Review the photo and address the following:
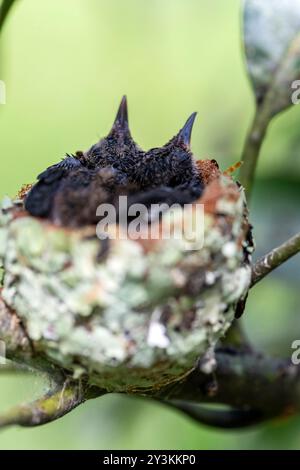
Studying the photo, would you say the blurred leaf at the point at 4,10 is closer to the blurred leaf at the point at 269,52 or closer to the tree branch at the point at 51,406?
the blurred leaf at the point at 269,52

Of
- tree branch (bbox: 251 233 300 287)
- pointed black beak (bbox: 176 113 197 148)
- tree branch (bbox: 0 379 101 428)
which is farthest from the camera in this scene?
pointed black beak (bbox: 176 113 197 148)

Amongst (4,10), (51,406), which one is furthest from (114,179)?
(51,406)

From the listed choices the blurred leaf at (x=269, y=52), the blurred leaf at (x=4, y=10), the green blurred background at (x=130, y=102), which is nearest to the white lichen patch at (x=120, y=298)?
the blurred leaf at (x=4, y=10)

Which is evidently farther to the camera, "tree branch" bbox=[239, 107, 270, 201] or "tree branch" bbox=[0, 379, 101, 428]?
"tree branch" bbox=[239, 107, 270, 201]

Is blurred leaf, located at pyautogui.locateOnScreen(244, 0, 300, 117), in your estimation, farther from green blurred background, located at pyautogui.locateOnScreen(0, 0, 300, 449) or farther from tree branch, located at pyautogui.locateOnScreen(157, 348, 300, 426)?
tree branch, located at pyautogui.locateOnScreen(157, 348, 300, 426)

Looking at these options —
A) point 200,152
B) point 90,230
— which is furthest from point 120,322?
point 200,152

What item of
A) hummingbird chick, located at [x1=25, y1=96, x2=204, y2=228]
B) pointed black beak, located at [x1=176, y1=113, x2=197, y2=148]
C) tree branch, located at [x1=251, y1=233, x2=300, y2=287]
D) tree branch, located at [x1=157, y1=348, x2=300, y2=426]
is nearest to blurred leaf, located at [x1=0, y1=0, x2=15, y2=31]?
hummingbird chick, located at [x1=25, y1=96, x2=204, y2=228]

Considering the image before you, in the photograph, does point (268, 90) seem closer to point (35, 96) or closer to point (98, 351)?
point (98, 351)
